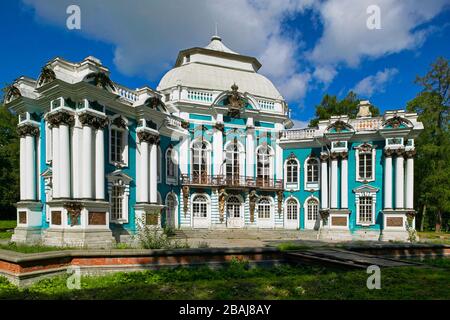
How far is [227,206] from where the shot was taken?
2467 centimetres

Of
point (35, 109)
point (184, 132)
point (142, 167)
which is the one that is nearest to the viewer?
point (35, 109)

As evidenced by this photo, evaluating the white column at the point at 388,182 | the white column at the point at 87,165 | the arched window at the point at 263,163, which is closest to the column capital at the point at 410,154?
the white column at the point at 388,182

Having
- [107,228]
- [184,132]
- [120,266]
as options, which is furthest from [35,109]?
[120,266]

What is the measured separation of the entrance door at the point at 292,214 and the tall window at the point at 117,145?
1373cm

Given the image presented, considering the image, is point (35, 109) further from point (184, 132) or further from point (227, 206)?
point (227, 206)

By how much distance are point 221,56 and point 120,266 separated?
23.0 meters

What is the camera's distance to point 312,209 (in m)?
25.2

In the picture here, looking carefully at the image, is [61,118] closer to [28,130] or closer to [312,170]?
[28,130]

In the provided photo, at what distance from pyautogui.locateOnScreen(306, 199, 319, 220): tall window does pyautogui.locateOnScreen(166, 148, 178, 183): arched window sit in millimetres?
10031

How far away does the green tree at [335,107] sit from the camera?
3706cm

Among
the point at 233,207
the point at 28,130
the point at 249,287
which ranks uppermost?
the point at 28,130

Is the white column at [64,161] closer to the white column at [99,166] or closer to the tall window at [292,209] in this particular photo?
the white column at [99,166]

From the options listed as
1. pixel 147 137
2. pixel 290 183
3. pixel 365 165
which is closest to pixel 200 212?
pixel 290 183

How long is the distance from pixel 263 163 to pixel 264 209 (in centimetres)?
349
